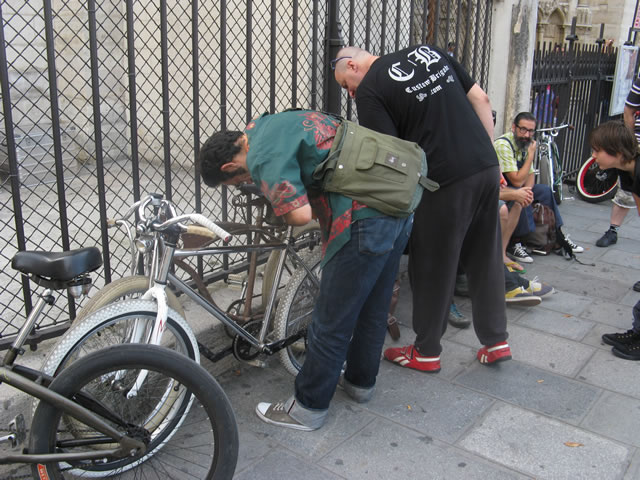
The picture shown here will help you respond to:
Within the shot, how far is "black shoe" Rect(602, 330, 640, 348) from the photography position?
12.8 feet

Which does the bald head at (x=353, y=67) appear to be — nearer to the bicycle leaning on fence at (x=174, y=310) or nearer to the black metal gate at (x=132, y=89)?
the black metal gate at (x=132, y=89)

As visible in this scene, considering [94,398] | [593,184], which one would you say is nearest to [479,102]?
[94,398]

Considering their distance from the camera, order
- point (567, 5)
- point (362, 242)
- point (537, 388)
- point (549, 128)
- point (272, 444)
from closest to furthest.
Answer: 1. point (362, 242)
2. point (272, 444)
3. point (537, 388)
4. point (549, 128)
5. point (567, 5)

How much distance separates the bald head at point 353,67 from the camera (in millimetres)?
3485

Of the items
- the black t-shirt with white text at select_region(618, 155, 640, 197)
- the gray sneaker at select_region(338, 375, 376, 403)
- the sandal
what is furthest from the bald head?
the sandal

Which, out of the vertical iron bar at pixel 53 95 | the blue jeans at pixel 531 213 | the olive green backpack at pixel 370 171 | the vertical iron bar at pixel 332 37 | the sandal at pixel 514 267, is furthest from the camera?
the blue jeans at pixel 531 213

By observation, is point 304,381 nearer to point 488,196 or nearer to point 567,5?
point 488,196

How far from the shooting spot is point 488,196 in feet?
11.5

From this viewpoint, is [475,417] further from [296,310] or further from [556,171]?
[556,171]

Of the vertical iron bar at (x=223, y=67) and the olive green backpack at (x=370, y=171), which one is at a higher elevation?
the vertical iron bar at (x=223, y=67)

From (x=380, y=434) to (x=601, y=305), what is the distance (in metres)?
2.45

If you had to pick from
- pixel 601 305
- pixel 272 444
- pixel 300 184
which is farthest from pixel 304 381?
pixel 601 305

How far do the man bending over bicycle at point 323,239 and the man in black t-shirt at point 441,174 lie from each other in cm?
45

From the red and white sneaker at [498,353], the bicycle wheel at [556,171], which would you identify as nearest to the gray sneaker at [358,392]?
the red and white sneaker at [498,353]
